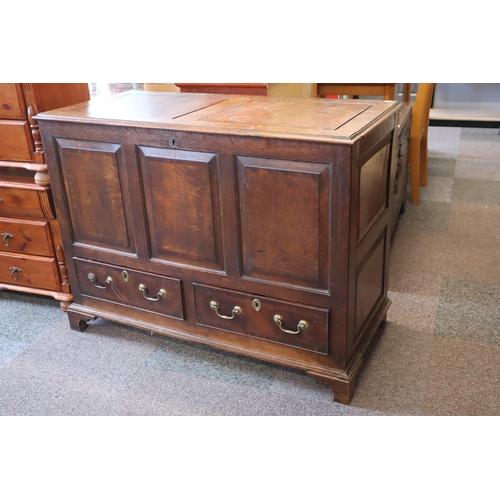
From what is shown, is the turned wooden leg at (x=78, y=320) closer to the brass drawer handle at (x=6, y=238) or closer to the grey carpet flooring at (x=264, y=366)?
the grey carpet flooring at (x=264, y=366)

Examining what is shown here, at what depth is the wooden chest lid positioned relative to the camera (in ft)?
4.86

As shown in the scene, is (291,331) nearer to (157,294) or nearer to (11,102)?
(157,294)

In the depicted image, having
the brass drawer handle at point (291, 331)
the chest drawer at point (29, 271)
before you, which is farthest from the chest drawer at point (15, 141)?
the brass drawer handle at point (291, 331)

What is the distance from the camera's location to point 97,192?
5.99ft

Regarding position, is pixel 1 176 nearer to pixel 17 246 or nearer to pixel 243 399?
pixel 17 246

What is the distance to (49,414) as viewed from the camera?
5.63 feet

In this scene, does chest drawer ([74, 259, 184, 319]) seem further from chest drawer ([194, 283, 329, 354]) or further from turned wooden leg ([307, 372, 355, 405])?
turned wooden leg ([307, 372, 355, 405])

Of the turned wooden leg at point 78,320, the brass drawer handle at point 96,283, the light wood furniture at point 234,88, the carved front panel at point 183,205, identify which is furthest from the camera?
the light wood furniture at point 234,88

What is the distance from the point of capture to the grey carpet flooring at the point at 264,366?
Answer: 5.65 ft

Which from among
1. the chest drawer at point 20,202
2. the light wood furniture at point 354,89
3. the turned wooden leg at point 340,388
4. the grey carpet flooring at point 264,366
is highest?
the light wood furniture at point 354,89

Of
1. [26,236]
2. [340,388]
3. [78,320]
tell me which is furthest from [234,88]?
[340,388]

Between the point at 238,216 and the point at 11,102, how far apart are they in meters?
0.92

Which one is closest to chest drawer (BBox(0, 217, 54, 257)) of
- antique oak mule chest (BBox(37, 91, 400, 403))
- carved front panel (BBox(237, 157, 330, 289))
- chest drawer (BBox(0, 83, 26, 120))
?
antique oak mule chest (BBox(37, 91, 400, 403))

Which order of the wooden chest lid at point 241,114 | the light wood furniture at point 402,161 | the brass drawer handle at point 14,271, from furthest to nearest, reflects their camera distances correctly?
1. the light wood furniture at point 402,161
2. the brass drawer handle at point 14,271
3. the wooden chest lid at point 241,114
